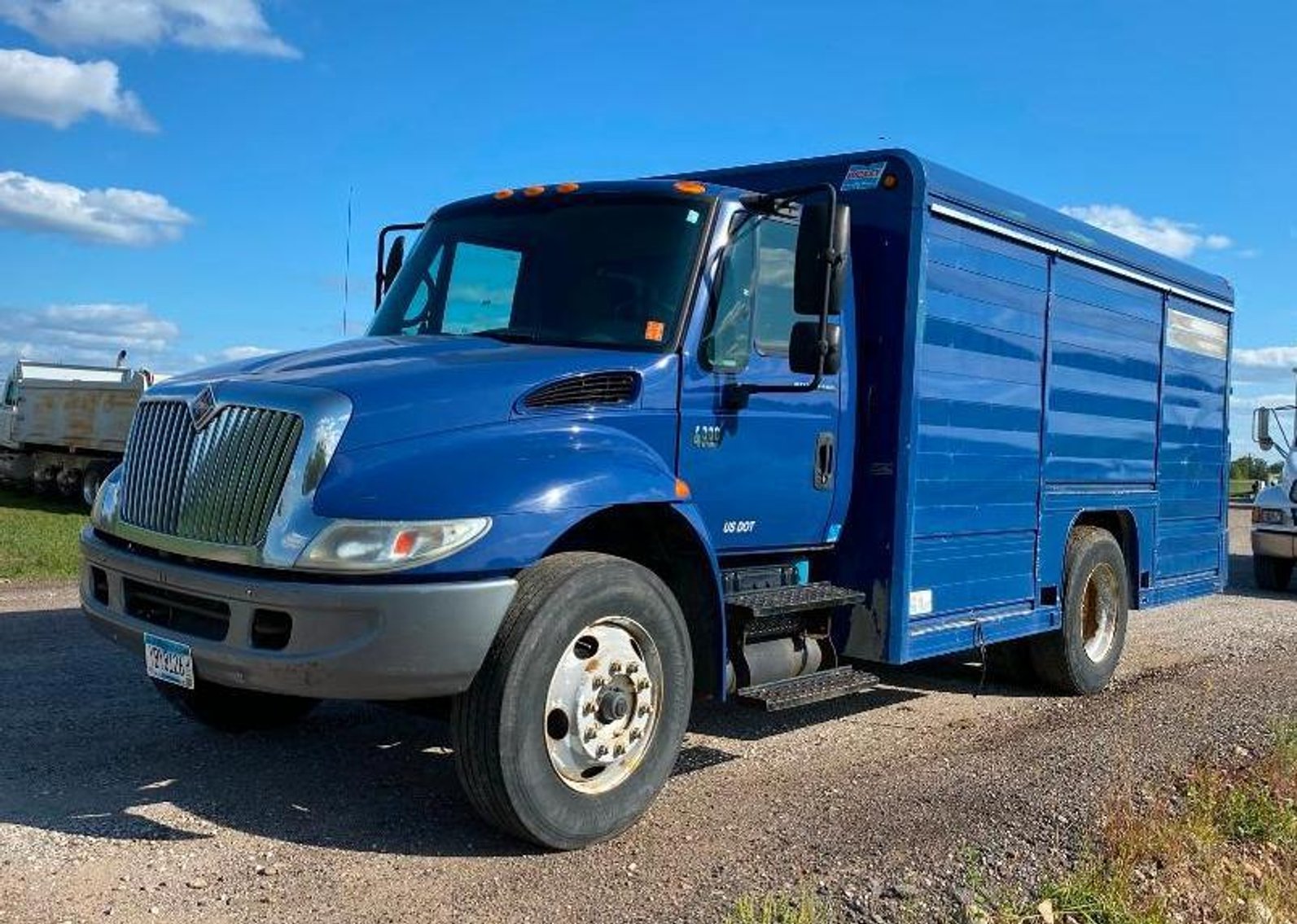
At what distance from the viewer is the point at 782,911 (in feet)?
12.7

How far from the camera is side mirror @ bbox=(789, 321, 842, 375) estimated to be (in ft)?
16.9

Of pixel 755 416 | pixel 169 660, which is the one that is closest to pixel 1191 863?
pixel 755 416

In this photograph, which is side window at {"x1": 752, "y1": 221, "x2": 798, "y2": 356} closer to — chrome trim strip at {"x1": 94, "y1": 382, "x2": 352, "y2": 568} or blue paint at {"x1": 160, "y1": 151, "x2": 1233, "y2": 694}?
blue paint at {"x1": 160, "y1": 151, "x2": 1233, "y2": 694}

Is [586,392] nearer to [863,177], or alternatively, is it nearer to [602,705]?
[602,705]

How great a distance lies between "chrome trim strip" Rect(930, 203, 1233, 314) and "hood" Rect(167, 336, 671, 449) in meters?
2.18

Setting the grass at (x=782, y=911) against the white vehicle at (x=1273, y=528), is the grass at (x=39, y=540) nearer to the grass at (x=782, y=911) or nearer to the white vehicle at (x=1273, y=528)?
the grass at (x=782, y=911)

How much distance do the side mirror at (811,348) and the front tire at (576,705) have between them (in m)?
1.17

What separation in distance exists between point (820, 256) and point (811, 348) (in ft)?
1.29

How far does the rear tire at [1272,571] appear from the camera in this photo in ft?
47.9

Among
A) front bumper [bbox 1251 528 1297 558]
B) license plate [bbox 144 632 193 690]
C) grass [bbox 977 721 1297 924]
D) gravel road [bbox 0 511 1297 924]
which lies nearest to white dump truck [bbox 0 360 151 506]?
gravel road [bbox 0 511 1297 924]

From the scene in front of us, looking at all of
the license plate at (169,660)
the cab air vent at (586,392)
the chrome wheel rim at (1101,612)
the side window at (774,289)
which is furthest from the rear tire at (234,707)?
the chrome wheel rim at (1101,612)

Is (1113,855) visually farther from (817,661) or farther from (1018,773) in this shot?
(817,661)

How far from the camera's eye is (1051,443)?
724cm

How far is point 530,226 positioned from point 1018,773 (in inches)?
133
